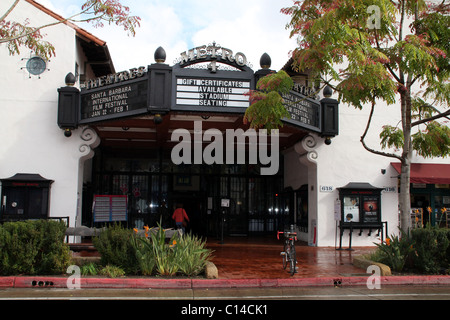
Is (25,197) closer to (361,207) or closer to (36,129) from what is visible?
(36,129)

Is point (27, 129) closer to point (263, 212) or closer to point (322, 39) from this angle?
point (322, 39)

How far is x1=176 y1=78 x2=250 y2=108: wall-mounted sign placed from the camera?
13.6 meters

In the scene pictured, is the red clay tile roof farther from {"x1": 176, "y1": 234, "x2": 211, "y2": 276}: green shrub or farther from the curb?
the curb

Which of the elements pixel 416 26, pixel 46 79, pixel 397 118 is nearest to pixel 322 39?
pixel 416 26

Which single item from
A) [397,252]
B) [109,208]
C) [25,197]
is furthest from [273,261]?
[109,208]

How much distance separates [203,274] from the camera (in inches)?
388

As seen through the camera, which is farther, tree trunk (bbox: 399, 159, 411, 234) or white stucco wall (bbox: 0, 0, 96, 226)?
white stucco wall (bbox: 0, 0, 96, 226)

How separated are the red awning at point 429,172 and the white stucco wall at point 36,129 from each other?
12.1 meters

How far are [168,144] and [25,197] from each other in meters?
7.46

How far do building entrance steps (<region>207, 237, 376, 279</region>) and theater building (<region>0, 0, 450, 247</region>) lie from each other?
4.44 feet

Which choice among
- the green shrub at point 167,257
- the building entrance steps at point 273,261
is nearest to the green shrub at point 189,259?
the green shrub at point 167,257

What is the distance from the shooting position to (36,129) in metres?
15.0

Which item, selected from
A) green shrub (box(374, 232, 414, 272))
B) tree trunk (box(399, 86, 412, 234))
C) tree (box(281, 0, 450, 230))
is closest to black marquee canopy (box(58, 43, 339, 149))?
tree (box(281, 0, 450, 230))
